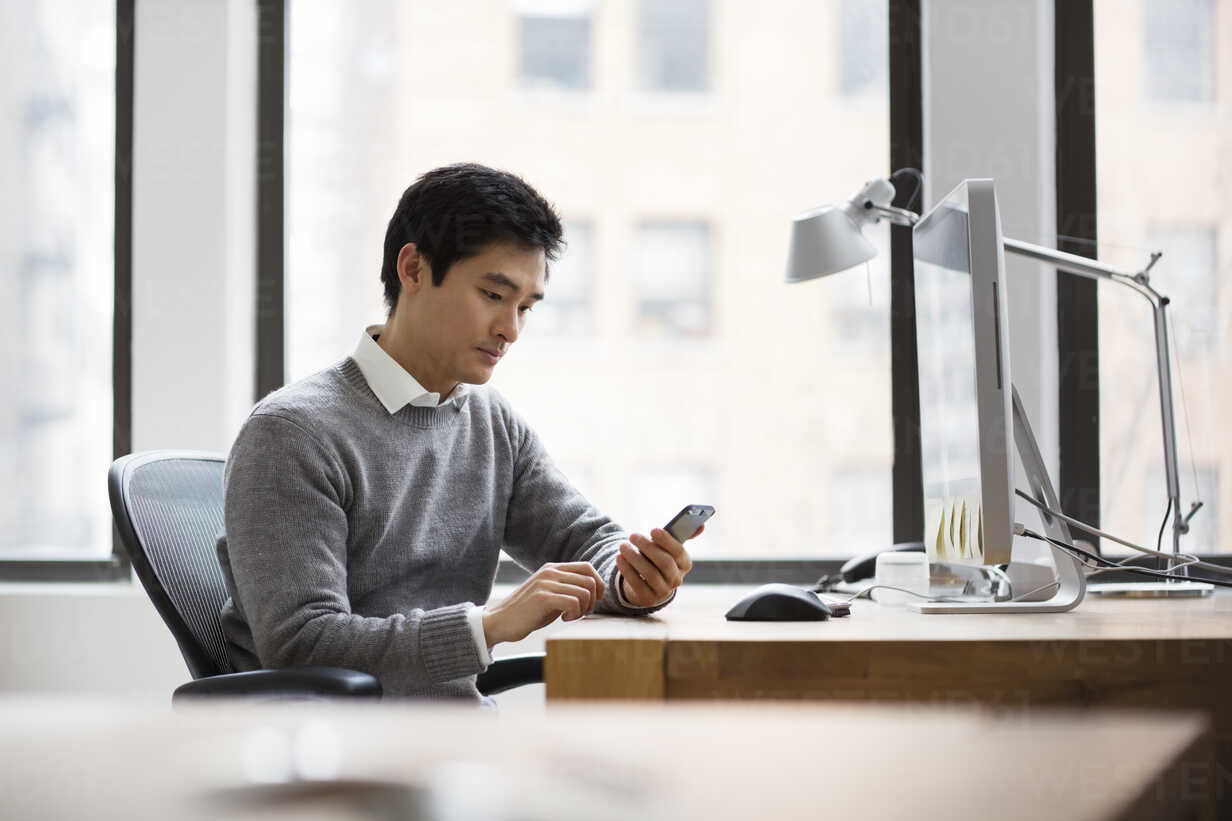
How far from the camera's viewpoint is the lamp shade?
5.17 ft

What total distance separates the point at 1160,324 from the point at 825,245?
54 cm

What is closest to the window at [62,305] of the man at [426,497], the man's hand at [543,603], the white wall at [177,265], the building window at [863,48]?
the white wall at [177,265]

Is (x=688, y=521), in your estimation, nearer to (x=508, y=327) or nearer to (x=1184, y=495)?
(x=508, y=327)

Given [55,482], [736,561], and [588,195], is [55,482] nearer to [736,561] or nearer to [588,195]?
[588,195]

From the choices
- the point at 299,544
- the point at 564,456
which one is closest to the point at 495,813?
the point at 299,544

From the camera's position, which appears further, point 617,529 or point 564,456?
point 564,456

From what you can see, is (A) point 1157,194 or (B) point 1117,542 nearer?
(B) point 1117,542

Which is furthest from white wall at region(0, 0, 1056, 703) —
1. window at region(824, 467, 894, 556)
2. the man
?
the man

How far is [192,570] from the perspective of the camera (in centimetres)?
122

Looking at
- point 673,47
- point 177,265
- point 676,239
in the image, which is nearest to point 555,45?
point 673,47

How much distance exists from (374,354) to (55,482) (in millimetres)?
1312

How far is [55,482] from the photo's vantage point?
2.23 m

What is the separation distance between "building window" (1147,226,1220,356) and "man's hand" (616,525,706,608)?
4.45 feet

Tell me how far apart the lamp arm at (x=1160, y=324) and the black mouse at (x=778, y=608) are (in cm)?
59
